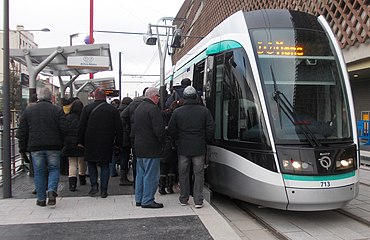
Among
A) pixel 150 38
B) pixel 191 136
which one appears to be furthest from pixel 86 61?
pixel 191 136

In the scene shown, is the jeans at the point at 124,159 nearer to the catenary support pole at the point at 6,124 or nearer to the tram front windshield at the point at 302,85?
the catenary support pole at the point at 6,124

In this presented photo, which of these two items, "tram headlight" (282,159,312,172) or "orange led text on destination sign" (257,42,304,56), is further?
"orange led text on destination sign" (257,42,304,56)

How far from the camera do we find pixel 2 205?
19.8 feet

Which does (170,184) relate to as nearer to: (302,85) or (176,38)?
(302,85)

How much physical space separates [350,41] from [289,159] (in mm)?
13192

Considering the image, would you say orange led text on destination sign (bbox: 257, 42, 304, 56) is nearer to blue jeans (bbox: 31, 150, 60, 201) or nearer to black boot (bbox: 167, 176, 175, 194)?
black boot (bbox: 167, 176, 175, 194)

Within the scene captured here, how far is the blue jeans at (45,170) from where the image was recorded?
5.88 meters

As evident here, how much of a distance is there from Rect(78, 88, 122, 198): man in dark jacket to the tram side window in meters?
1.77

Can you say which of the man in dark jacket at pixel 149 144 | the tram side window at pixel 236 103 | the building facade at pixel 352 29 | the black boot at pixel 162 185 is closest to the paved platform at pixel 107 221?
the man in dark jacket at pixel 149 144

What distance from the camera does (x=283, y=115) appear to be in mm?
5582

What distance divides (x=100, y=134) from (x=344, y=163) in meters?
3.80

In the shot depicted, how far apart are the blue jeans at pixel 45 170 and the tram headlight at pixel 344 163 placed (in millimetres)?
4115

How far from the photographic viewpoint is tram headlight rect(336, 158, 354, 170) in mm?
5441

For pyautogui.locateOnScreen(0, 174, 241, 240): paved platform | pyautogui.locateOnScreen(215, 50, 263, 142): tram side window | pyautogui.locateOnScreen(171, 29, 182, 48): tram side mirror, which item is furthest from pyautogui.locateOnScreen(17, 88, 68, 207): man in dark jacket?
pyautogui.locateOnScreen(171, 29, 182, 48): tram side mirror
